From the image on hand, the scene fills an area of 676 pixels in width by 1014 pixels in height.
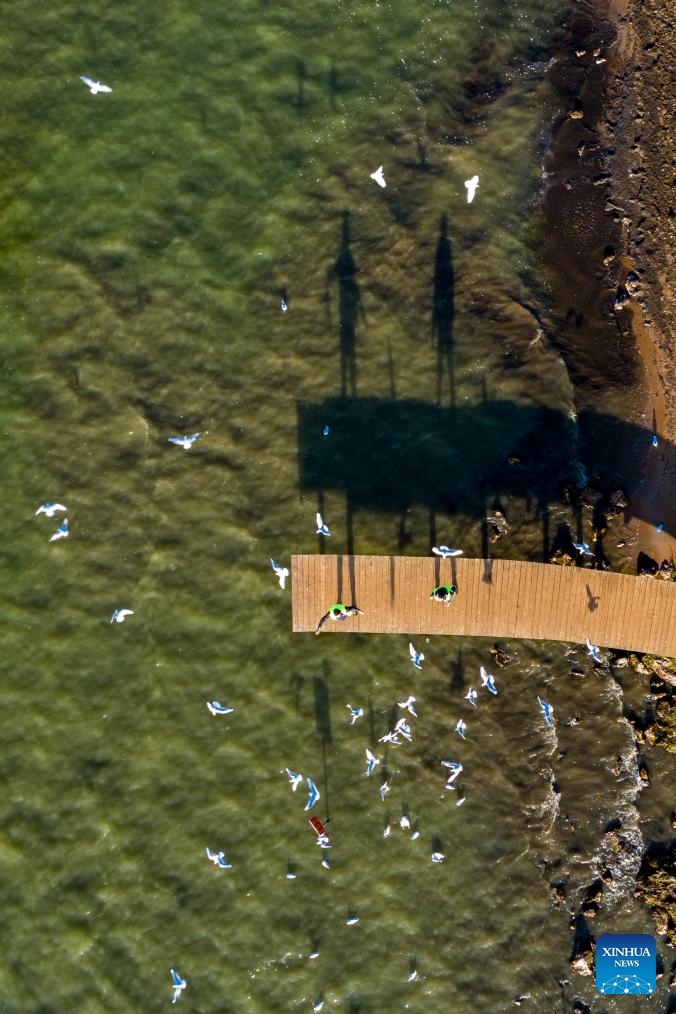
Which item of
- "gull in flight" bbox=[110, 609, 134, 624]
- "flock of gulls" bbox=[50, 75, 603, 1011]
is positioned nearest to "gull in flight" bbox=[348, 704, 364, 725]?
"flock of gulls" bbox=[50, 75, 603, 1011]

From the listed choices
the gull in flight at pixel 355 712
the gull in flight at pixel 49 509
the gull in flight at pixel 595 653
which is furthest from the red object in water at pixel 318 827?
the gull in flight at pixel 49 509

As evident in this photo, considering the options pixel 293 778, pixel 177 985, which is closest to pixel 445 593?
pixel 293 778

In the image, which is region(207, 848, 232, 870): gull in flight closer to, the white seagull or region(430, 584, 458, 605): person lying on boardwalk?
region(430, 584, 458, 605): person lying on boardwalk

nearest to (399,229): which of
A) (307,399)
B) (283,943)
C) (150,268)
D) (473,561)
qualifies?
(307,399)

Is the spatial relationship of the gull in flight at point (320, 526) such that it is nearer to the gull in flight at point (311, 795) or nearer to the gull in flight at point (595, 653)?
the gull in flight at point (311, 795)

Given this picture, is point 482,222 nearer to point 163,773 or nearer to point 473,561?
point 473,561

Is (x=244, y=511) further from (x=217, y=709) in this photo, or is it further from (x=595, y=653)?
(x=595, y=653)

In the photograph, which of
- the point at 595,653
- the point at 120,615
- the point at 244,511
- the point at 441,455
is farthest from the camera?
the point at 595,653
